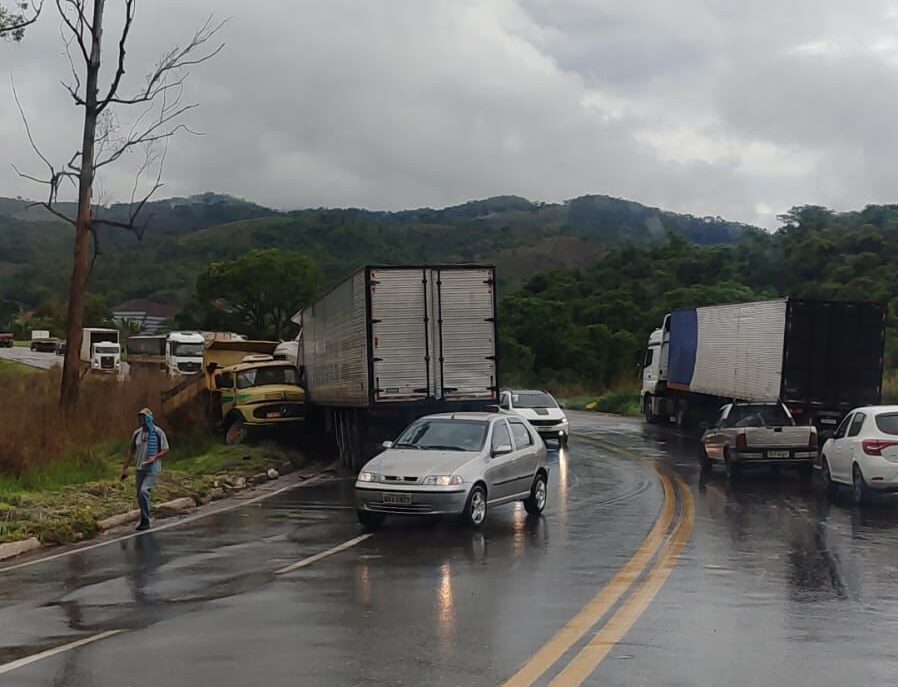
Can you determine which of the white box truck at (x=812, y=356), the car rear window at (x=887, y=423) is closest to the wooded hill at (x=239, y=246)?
the white box truck at (x=812, y=356)

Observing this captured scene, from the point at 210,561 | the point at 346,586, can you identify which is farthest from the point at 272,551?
the point at 346,586

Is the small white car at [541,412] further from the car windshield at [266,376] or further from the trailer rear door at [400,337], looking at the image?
the trailer rear door at [400,337]

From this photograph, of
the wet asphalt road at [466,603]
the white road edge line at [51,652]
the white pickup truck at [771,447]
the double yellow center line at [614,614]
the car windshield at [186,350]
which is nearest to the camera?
the double yellow center line at [614,614]

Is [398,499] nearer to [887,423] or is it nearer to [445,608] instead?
[445,608]

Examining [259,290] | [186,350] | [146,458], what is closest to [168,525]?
[146,458]

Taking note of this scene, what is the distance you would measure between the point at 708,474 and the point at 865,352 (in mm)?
6680

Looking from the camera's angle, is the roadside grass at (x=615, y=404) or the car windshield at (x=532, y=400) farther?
the roadside grass at (x=615, y=404)

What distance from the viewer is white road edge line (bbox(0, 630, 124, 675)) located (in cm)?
762

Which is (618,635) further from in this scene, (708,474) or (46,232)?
(46,232)

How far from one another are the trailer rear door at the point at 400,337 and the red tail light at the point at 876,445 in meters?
Answer: 8.66

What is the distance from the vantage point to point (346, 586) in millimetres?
10531

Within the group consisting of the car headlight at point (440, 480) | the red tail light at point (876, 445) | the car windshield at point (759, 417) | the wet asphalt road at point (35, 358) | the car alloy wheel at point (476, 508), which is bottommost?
the car alloy wheel at point (476, 508)

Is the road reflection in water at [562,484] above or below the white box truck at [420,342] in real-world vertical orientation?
below

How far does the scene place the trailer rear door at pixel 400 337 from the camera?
72.8 feet
